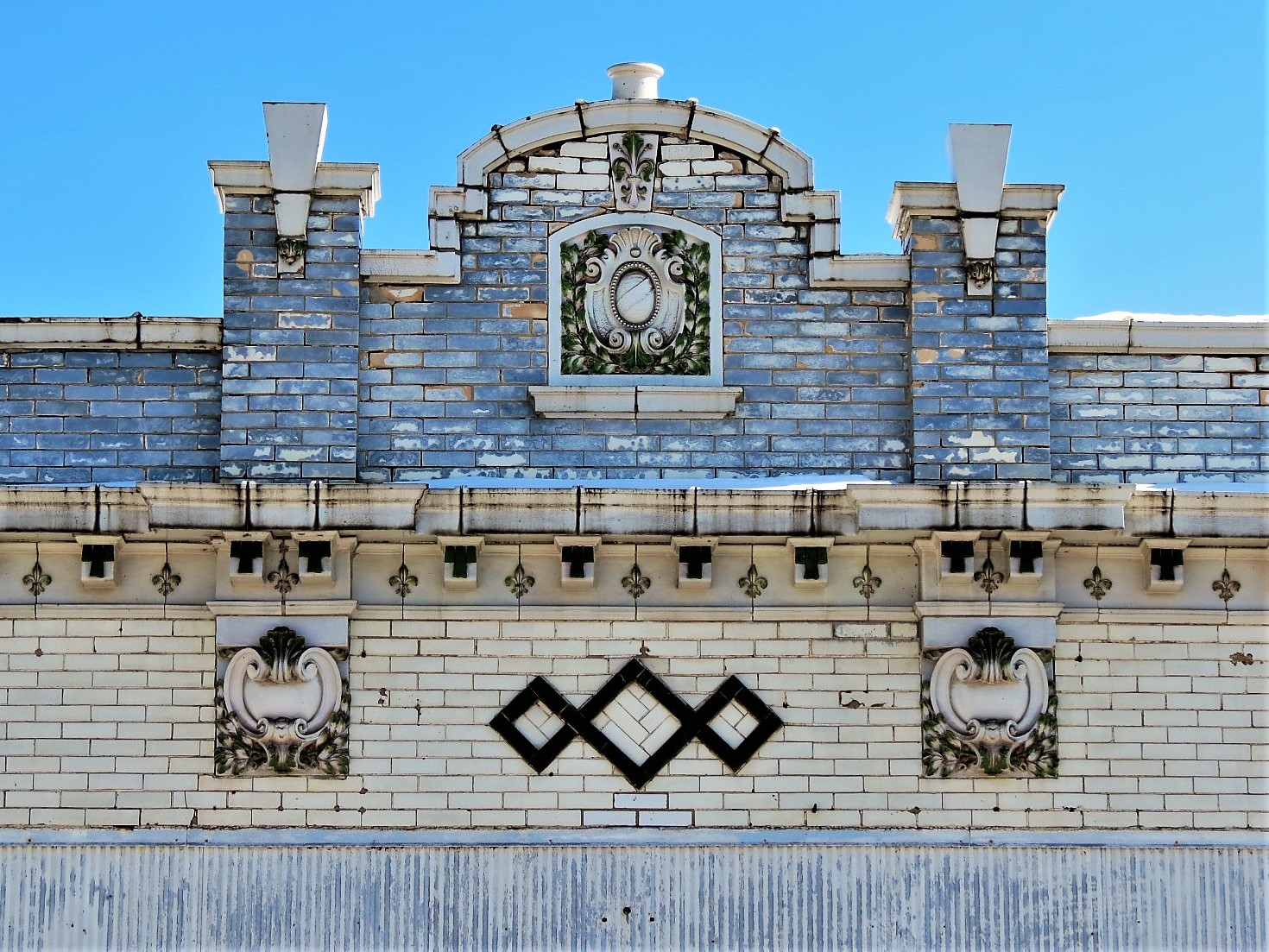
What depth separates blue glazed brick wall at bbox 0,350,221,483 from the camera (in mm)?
14422

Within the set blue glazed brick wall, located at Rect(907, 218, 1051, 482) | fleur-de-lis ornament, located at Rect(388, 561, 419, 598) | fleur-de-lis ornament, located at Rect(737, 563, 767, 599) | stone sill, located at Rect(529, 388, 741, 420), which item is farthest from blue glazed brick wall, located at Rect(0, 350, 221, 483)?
blue glazed brick wall, located at Rect(907, 218, 1051, 482)

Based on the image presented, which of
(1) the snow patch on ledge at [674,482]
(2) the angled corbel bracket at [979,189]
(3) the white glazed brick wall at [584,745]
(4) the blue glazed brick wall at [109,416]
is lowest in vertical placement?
(3) the white glazed brick wall at [584,745]

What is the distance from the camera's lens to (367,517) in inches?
535

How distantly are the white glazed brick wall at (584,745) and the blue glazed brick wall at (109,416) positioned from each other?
3.72 ft

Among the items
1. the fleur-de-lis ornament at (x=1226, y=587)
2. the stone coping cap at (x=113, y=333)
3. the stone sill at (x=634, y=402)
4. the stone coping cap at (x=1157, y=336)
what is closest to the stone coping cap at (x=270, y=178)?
the stone coping cap at (x=113, y=333)

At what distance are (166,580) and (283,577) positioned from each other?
2.74 ft

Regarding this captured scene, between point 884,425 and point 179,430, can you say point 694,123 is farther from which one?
point 179,430

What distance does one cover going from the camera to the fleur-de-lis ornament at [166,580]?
14.1 m

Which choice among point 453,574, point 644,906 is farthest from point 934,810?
point 453,574

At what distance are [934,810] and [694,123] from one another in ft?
16.9

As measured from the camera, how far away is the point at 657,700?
46.1 feet

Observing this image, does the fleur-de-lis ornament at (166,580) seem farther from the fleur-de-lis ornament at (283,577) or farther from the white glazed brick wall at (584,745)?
the fleur-de-lis ornament at (283,577)

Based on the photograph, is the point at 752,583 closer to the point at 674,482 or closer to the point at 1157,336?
the point at 674,482

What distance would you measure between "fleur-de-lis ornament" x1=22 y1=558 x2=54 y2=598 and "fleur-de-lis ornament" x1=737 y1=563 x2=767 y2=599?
4.77 m
